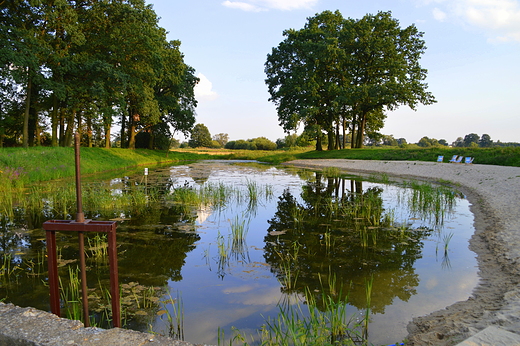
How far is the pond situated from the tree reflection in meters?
0.02

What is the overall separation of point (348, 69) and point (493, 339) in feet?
124

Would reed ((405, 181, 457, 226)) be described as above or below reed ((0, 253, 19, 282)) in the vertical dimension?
above

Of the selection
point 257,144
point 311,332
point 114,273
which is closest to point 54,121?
point 114,273

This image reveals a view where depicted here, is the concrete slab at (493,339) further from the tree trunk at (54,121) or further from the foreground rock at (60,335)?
the tree trunk at (54,121)

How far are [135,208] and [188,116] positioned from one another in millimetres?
32566

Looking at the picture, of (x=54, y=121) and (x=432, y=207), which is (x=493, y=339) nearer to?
(x=432, y=207)

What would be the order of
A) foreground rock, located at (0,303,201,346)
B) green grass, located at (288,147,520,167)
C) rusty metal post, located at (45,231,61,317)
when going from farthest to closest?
green grass, located at (288,147,520,167)
rusty metal post, located at (45,231,61,317)
foreground rock, located at (0,303,201,346)

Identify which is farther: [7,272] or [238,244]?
[238,244]

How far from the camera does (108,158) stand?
2580 cm

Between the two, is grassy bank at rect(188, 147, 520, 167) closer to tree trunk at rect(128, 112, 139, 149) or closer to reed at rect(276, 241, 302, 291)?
tree trunk at rect(128, 112, 139, 149)

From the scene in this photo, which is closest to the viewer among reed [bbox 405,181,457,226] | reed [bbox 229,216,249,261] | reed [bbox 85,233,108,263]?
reed [bbox 85,233,108,263]

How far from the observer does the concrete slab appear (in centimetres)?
252

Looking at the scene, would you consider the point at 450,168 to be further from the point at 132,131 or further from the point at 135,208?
the point at 132,131

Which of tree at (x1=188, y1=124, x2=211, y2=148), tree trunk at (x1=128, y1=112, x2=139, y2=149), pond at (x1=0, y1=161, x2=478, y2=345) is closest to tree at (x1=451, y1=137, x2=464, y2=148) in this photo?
tree at (x1=188, y1=124, x2=211, y2=148)
